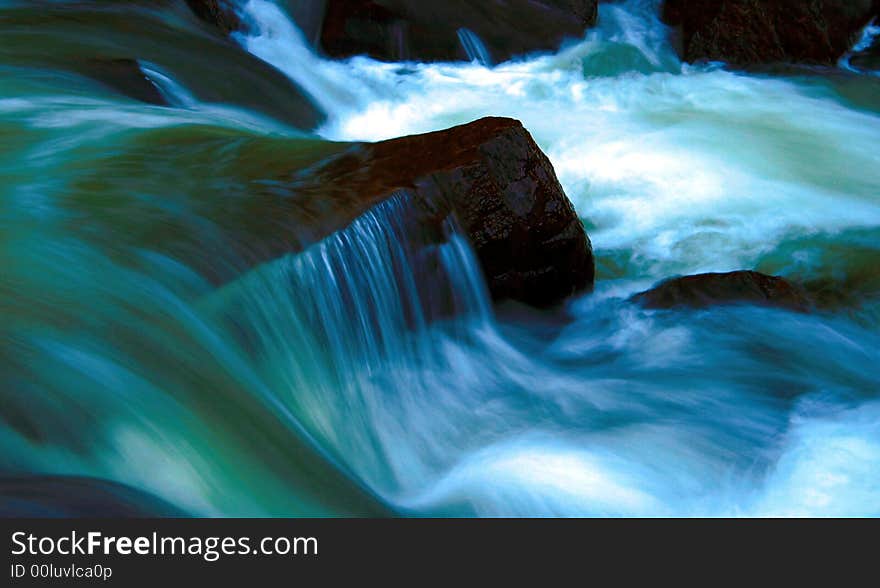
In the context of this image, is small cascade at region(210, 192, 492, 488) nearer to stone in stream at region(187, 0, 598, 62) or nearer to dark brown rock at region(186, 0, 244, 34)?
dark brown rock at region(186, 0, 244, 34)

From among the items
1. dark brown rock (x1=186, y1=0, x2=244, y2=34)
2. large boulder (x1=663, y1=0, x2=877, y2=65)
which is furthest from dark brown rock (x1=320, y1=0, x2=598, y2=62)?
large boulder (x1=663, y1=0, x2=877, y2=65)

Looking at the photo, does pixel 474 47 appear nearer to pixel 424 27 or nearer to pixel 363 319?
pixel 424 27

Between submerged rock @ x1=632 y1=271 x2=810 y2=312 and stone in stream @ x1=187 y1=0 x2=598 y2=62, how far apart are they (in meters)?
4.21

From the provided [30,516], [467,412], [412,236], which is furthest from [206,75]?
[30,516]

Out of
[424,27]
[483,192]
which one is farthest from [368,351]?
[424,27]

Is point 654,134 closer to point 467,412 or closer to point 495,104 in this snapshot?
point 495,104

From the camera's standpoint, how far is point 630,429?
14.0 ft

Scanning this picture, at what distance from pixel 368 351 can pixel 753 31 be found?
6808 mm

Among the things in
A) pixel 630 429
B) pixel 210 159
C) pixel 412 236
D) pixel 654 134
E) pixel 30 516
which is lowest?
pixel 30 516

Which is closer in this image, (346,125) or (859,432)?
(859,432)

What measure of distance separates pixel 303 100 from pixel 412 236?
338 centimetres

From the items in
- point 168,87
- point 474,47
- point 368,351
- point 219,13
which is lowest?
point 368,351

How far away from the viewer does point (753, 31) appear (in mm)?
9852

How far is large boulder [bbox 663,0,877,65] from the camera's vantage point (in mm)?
9828
